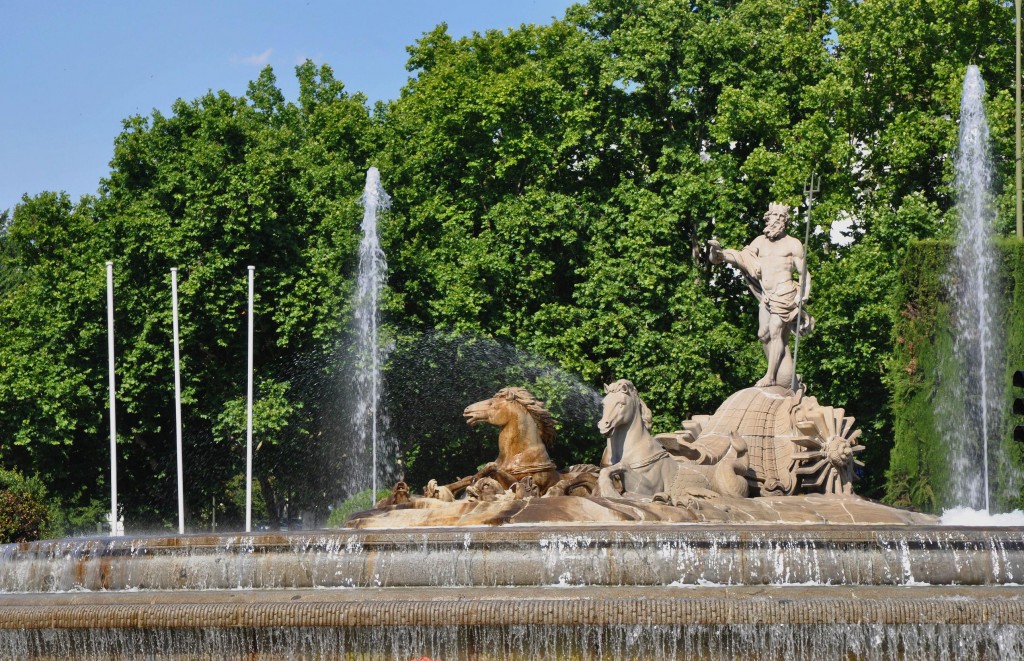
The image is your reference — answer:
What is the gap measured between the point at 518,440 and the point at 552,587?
570 centimetres

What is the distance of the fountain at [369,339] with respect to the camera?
33.6 metres

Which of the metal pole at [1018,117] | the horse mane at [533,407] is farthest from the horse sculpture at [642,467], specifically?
the metal pole at [1018,117]

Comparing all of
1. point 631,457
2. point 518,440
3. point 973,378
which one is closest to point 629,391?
point 631,457

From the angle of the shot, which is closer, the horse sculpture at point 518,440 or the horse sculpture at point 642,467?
the horse sculpture at point 642,467

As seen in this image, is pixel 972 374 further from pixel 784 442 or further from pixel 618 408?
pixel 618 408

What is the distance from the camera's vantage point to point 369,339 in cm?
3369

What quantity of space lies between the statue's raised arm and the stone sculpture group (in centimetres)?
1

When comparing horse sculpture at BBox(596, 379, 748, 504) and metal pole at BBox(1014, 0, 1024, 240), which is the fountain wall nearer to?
horse sculpture at BBox(596, 379, 748, 504)

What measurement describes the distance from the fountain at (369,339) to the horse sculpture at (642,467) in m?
14.2

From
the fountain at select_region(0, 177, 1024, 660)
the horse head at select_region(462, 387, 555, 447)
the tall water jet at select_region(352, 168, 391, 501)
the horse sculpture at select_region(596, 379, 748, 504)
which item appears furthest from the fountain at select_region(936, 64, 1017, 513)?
the tall water jet at select_region(352, 168, 391, 501)

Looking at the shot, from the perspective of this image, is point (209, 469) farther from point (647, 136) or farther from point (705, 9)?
point (705, 9)

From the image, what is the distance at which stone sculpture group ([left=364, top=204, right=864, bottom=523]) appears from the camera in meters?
19.4

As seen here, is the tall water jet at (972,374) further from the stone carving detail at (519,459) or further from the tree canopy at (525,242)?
the stone carving detail at (519,459)

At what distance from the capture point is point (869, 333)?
104ft
